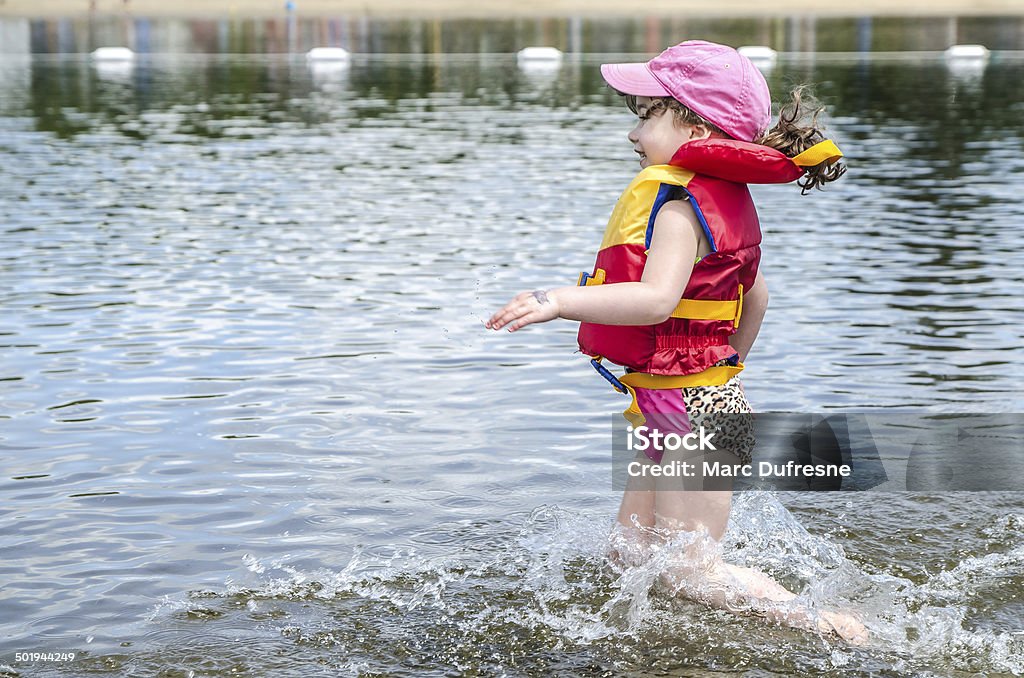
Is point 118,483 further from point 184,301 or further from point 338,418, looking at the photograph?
point 184,301

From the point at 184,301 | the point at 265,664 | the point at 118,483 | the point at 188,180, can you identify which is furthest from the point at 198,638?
the point at 188,180

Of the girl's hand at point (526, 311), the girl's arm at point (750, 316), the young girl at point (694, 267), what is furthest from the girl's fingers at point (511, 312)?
the girl's arm at point (750, 316)

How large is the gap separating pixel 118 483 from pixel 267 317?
3579 mm

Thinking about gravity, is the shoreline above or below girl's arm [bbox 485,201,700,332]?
above

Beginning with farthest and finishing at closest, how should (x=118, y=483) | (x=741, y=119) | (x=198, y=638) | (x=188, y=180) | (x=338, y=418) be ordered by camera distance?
(x=188, y=180)
(x=338, y=418)
(x=118, y=483)
(x=198, y=638)
(x=741, y=119)

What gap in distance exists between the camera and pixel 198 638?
16.4 feet

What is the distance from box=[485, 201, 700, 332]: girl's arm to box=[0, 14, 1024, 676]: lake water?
1154 millimetres

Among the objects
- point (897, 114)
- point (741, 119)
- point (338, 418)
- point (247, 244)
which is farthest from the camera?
point (897, 114)

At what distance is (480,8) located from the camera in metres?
75.2

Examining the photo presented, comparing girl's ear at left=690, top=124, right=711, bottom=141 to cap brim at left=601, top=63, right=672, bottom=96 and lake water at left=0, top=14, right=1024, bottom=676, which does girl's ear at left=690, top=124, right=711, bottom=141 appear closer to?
cap brim at left=601, top=63, right=672, bottom=96

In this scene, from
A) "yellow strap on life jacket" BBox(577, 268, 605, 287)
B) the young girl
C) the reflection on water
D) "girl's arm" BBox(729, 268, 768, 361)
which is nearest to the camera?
the young girl

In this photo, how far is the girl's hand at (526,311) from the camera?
13.9 feet

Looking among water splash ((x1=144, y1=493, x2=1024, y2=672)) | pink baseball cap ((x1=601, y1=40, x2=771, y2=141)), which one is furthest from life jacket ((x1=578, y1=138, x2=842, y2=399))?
water splash ((x1=144, y1=493, x2=1024, y2=672))

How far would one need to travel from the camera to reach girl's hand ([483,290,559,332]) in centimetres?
424
